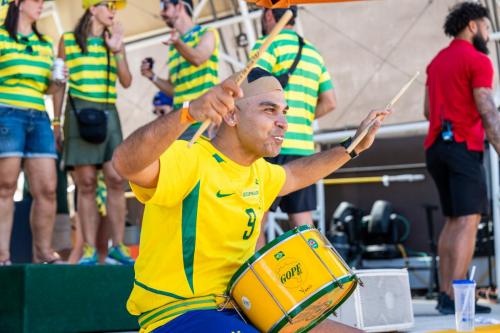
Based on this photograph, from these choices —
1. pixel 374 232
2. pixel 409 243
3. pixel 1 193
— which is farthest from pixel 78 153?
pixel 409 243

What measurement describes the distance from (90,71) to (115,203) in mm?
788

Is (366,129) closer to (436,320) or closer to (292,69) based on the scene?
(292,69)

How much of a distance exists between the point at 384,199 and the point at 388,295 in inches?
197

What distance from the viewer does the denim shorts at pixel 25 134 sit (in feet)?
15.1

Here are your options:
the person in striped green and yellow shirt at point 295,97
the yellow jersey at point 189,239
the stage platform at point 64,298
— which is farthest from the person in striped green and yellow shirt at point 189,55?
the yellow jersey at point 189,239

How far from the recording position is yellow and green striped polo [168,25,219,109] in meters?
5.11

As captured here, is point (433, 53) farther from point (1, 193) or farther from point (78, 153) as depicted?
point (1, 193)

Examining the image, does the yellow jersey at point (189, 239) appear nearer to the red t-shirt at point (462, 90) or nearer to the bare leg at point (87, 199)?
the bare leg at point (87, 199)

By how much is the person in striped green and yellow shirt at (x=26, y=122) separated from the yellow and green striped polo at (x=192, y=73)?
0.76 meters

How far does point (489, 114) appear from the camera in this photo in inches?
193

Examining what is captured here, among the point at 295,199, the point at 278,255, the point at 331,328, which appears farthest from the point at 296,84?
the point at 278,255

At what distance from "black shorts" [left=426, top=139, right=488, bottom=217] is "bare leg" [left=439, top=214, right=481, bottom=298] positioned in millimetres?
57

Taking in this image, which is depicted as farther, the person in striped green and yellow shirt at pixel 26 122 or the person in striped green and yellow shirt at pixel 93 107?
the person in striped green and yellow shirt at pixel 93 107

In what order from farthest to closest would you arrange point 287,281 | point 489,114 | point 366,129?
point 489,114, point 366,129, point 287,281
